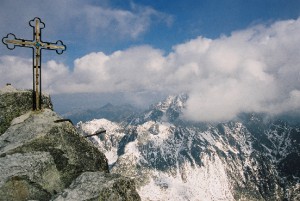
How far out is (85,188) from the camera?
45.4 ft

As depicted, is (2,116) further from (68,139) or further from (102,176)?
(102,176)

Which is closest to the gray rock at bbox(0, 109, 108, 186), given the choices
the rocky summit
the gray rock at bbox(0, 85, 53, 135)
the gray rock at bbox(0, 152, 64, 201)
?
the rocky summit

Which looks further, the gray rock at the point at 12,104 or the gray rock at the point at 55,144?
the gray rock at the point at 12,104

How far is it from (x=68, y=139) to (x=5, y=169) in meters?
3.61

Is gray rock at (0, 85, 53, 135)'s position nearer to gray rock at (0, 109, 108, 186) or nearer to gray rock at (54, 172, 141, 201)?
gray rock at (0, 109, 108, 186)

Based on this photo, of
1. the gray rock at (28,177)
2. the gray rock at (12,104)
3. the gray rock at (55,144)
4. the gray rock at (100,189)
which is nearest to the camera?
the gray rock at (100,189)

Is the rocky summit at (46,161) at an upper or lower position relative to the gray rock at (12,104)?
lower

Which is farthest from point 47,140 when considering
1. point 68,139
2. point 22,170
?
point 22,170

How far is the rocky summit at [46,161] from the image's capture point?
46.0 ft

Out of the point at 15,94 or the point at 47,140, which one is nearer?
the point at 47,140

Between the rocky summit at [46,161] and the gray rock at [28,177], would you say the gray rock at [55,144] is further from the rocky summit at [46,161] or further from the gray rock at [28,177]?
the gray rock at [28,177]

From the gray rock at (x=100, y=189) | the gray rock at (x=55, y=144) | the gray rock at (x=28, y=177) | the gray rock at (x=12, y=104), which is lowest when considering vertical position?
the gray rock at (x=100, y=189)

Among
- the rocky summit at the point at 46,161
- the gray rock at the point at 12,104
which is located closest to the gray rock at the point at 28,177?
the rocky summit at the point at 46,161

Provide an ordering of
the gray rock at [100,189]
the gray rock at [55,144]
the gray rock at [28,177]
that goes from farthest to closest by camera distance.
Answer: the gray rock at [55,144] < the gray rock at [28,177] < the gray rock at [100,189]
